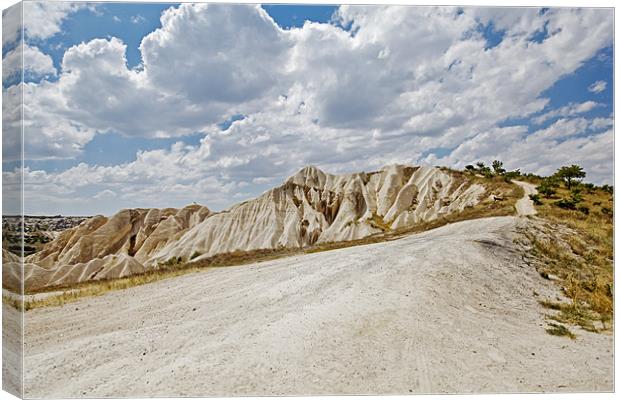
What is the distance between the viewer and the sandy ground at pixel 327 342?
5824 millimetres

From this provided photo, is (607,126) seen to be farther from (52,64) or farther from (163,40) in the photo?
(52,64)

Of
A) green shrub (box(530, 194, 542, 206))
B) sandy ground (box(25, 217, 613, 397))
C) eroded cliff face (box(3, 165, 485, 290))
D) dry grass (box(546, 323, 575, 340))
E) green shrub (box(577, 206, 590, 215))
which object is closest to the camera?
sandy ground (box(25, 217, 613, 397))

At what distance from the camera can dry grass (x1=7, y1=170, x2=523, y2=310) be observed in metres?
9.45

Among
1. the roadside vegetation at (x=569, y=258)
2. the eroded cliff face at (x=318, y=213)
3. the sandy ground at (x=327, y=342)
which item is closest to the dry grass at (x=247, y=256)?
the roadside vegetation at (x=569, y=258)

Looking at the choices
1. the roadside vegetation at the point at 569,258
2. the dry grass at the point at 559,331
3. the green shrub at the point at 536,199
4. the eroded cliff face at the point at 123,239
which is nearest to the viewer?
the dry grass at the point at 559,331

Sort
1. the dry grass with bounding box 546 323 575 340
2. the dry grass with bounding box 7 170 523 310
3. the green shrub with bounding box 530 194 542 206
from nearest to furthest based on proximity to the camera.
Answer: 1. the dry grass with bounding box 546 323 575 340
2. the dry grass with bounding box 7 170 523 310
3. the green shrub with bounding box 530 194 542 206

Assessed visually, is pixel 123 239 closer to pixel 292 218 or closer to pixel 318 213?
pixel 292 218

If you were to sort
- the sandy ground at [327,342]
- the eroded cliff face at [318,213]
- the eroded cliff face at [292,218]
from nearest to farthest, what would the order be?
the sandy ground at [327,342]
the eroded cliff face at [292,218]
the eroded cliff face at [318,213]

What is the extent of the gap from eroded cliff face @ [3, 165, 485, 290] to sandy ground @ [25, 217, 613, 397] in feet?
63.3

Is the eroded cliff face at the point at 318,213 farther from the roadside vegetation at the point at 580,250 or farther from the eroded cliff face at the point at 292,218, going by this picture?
the roadside vegetation at the point at 580,250

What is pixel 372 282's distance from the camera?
7738 millimetres

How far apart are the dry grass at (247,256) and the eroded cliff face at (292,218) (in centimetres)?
891

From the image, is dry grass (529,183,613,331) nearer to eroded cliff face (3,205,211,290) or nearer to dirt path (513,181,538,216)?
dirt path (513,181,538,216)

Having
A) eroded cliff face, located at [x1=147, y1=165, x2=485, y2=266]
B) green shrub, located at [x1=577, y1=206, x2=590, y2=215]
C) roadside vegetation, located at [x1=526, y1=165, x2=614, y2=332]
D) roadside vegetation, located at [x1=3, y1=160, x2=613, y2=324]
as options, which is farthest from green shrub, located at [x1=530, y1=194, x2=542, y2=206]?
eroded cliff face, located at [x1=147, y1=165, x2=485, y2=266]
